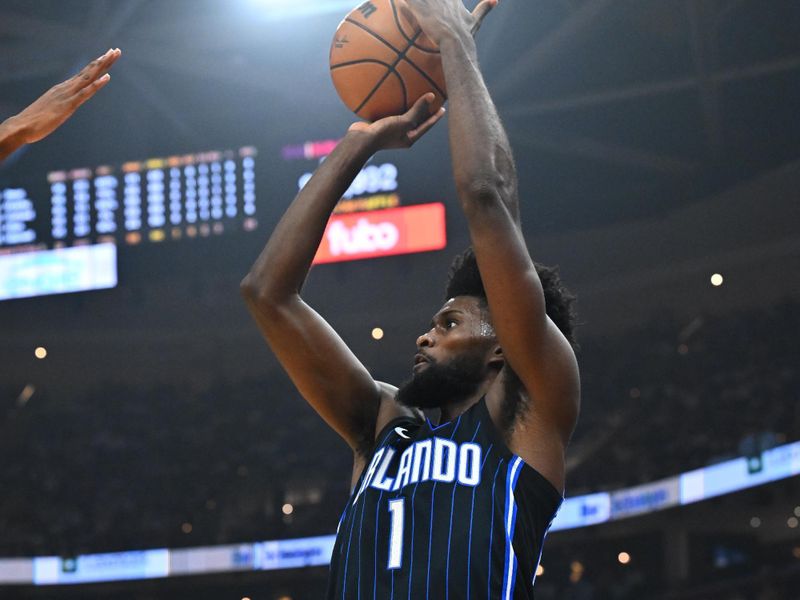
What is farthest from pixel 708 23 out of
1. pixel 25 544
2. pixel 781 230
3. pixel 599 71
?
pixel 25 544

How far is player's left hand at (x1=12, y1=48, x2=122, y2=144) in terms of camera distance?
10.5 feet

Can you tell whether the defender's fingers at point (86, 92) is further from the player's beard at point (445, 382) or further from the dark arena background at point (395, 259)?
the dark arena background at point (395, 259)

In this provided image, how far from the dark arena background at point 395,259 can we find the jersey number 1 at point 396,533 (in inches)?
365

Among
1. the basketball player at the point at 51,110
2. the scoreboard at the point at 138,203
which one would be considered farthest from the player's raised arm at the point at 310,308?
the scoreboard at the point at 138,203

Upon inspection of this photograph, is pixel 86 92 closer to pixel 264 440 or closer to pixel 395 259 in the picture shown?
pixel 395 259

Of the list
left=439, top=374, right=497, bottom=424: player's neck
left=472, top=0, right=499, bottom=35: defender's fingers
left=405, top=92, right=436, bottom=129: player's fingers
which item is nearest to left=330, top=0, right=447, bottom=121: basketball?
left=405, top=92, right=436, bottom=129: player's fingers

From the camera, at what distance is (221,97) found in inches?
516

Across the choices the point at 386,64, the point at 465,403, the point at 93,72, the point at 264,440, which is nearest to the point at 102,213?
the point at 264,440

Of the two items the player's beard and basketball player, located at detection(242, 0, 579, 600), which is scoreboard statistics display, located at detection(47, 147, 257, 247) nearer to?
basketball player, located at detection(242, 0, 579, 600)

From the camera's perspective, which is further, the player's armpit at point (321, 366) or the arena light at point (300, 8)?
the arena light at point (300, 8)

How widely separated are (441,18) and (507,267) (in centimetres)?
69

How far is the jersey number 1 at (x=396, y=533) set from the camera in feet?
7.75

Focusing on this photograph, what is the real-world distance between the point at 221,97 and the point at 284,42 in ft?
3.43

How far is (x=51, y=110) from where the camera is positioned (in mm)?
3242
